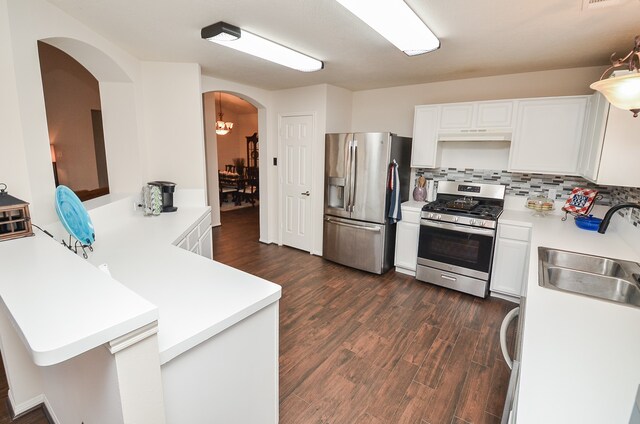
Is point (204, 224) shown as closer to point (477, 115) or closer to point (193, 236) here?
point (193, 236)

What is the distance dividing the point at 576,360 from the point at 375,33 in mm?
2244

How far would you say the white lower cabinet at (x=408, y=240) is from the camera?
3.58 m

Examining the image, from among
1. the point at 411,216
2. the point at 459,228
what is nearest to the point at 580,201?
the point at 459,228

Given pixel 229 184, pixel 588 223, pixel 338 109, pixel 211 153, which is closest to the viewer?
pixel 588 223

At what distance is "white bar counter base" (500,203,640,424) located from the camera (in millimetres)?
834

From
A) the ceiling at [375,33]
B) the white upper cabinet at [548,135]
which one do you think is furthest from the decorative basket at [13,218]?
the white upper cabinet at [548,135]

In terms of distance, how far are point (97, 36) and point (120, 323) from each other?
8.41 ft

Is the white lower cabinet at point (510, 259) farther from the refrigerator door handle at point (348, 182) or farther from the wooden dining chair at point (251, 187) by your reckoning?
the wooden dining chair at point (251, 187)

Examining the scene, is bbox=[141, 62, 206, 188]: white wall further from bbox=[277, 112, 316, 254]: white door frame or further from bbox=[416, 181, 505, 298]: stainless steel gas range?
bbox=[416, 181, 505, 298]: stainless steel gas range

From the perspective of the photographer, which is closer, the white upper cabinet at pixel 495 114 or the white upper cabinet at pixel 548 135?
the white upper cabinet at pixel 548 135

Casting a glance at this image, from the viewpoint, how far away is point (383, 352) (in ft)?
7.60

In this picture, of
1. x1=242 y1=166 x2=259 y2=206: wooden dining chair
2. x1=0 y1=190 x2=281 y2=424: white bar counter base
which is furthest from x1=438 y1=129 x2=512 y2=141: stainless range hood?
x1=242 y1=166 x2=259 y2=206: wooden dining chair

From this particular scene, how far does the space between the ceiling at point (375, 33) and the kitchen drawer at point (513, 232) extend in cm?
154

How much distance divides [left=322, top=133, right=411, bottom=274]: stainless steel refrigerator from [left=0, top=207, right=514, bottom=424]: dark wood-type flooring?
0.29 meters
